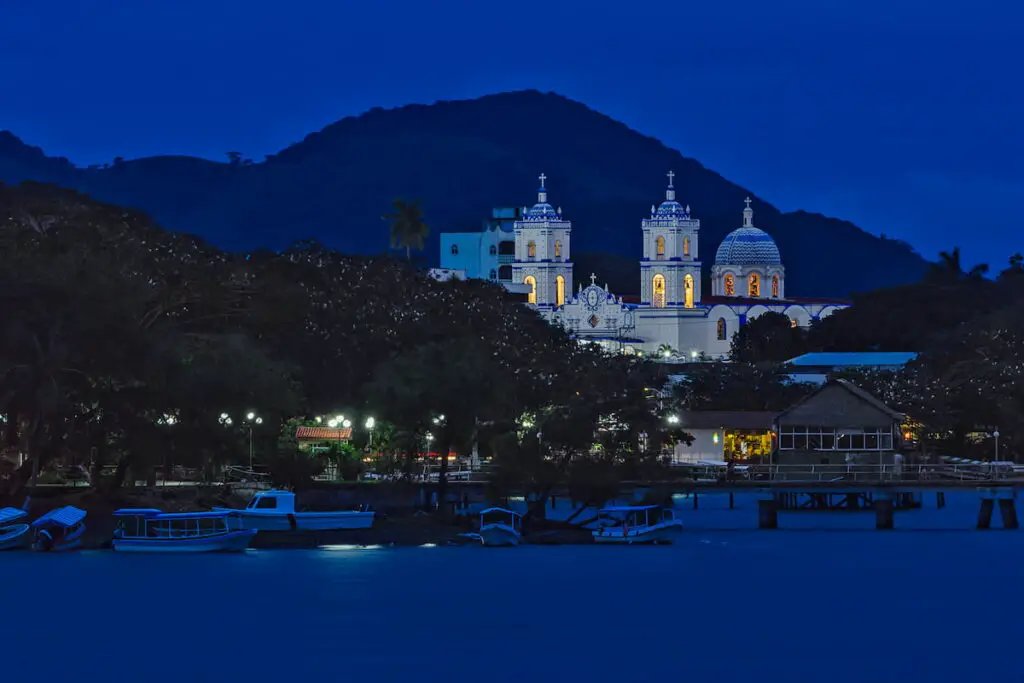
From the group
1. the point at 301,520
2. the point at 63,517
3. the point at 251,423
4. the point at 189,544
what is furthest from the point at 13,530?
the point at 251,423

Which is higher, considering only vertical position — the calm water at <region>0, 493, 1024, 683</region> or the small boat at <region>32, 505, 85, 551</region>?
the small boat at <region>32, 505, 85, 551</region>

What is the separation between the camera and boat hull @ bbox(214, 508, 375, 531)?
8319 cm

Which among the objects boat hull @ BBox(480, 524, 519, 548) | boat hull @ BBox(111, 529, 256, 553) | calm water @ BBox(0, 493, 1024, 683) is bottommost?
calm water @ BBox(0, 493, 1024, 683)

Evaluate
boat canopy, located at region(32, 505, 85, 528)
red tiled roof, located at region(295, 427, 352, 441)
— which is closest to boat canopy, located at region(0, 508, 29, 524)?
boat canopy, located at region(32, 505, 85, 528)

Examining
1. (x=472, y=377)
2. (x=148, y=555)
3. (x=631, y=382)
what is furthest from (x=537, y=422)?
(x=148, y=555)

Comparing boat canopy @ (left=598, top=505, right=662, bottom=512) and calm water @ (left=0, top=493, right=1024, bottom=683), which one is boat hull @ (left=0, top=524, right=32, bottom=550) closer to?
calm water @ (left=0, top=493, right=1024, bottom=683)

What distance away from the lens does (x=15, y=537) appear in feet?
263

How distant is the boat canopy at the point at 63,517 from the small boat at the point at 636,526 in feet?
63.7

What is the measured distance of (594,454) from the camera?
295ft

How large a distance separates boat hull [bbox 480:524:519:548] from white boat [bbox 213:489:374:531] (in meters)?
4.71

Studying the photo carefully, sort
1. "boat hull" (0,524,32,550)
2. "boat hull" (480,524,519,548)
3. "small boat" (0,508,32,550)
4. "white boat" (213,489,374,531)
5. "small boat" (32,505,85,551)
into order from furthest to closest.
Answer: "boat hull" (480,524,519,548), "white boat" (213,489,374,531), "small boat" (0,508,32,550), "boat hull" (0,524,32,550), "small boat" (32,505,85,551)

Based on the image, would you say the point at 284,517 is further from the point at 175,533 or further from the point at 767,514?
the point at 767,514

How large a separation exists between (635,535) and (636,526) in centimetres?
41

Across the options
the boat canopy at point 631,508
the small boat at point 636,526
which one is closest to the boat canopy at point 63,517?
the small boat at point 636,526
